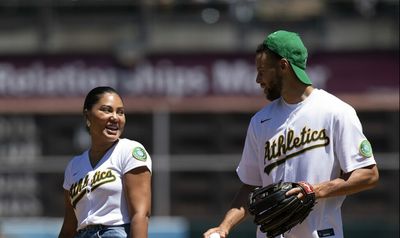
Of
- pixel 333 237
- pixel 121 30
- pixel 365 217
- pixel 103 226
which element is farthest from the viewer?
pixel 121 30

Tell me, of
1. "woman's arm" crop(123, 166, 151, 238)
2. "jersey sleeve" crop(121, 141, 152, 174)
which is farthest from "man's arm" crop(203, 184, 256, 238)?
"jersey sleeve" crop(121, 141, 152, 174)

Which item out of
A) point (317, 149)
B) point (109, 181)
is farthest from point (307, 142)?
point (109, 181)

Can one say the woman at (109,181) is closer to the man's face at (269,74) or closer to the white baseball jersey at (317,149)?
the white baseball jersey at (317,149)

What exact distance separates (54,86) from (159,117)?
69.8 inches

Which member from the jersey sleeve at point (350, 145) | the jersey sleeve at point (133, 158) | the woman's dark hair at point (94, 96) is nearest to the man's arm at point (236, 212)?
the jersey sleeve at point (133, 158)

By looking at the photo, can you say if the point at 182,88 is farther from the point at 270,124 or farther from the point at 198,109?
the point at 270,124

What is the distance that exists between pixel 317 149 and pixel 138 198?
0.96 metres

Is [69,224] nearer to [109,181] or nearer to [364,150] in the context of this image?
[109,181]

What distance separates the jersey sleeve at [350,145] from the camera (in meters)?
5.49

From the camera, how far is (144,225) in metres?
5.82

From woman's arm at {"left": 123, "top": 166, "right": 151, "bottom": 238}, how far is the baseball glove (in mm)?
576

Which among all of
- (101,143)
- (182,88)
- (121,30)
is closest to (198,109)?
(182,88)

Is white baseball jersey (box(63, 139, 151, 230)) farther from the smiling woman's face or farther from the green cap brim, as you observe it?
the green cap brim

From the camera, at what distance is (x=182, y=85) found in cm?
1781
